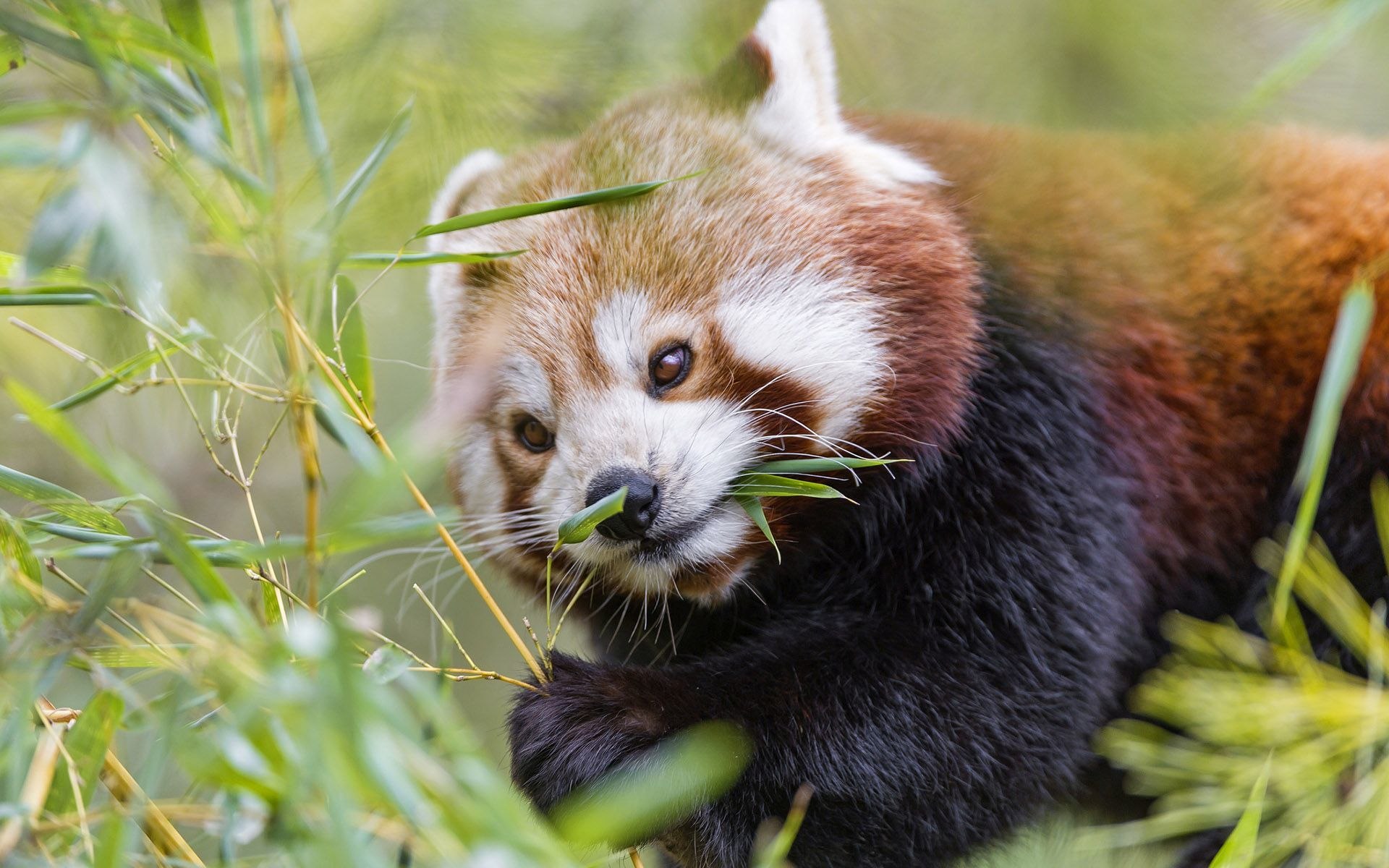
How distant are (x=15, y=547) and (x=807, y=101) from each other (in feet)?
5.12

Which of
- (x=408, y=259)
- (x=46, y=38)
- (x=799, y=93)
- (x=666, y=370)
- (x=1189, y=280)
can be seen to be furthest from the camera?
(x=1189, y=280)

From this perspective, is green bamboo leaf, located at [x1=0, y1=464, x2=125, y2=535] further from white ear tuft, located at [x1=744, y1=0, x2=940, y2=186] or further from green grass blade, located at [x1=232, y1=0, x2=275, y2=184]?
white ear tuft, located at [x1=744, y1=0, x2=940, y2=186]

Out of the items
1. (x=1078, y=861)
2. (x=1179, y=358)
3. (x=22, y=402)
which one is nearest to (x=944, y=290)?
(x=1179, y=358)

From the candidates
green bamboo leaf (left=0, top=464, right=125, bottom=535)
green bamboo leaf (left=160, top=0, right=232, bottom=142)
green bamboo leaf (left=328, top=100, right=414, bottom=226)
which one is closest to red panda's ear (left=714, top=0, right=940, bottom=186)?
green bamboo leaf (left=328, top=100, right=414, bottom=226)

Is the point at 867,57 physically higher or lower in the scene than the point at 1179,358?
higher

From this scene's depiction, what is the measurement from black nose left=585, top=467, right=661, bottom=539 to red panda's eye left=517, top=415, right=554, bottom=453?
0.24m

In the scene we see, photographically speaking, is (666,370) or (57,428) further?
(666,370)

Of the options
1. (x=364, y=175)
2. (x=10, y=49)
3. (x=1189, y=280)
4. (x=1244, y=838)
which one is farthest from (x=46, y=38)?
(x=1189, y=280)

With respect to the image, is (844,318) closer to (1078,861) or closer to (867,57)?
(867,57)

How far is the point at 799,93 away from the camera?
2.14m

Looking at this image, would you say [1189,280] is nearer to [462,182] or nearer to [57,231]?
[462,182]

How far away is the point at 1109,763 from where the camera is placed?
94.7 inches

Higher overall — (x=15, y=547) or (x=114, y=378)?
(x=114, y=378)

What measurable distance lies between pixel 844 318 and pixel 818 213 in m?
0.23
